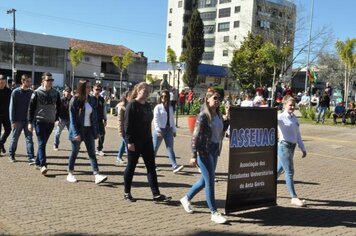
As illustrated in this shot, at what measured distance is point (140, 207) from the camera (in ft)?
21.3

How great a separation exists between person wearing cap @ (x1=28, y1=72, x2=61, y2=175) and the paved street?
511mm

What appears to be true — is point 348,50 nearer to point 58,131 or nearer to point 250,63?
point 58,131

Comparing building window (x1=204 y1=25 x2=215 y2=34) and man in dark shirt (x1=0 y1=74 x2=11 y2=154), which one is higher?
building window (x1=204 y1=25 x2=215 y2=34)

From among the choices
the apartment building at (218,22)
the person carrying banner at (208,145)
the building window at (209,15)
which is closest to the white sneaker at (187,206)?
the person carrying banner at (208,145)

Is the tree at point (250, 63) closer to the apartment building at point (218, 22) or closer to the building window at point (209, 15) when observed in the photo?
the apartment building at point (218, 22)

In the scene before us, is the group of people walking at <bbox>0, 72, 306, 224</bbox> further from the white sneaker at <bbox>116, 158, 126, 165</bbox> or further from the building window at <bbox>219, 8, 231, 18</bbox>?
the building window at <bbox>219, 8, 231, 18</bbox>

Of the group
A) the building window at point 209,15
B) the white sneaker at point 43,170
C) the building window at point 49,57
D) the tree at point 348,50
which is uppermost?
the building window at point 209,15

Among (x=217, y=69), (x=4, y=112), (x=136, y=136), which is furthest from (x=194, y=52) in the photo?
(x=136, y=136)

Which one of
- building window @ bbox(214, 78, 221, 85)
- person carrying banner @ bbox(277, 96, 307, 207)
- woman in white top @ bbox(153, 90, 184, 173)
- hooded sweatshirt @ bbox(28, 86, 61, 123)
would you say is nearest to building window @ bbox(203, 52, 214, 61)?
building window @ bbox(214, 78, 221, 85)

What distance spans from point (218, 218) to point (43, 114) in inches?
167

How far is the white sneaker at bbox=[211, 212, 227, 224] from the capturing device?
19.1 ft

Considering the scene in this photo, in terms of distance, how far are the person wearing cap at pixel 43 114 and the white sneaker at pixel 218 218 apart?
148 inches

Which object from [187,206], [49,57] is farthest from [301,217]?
[49,57]

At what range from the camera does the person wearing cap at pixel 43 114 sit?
8.48 metres
